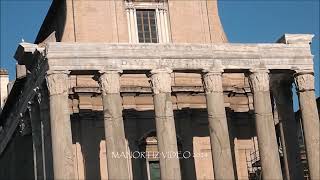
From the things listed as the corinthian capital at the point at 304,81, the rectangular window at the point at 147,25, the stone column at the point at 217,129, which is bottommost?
the stone column at the point at 217,129

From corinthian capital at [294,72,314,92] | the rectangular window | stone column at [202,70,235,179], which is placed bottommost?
stone column at [202,70,235,179]

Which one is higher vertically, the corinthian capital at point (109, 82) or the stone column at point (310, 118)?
the corinthian capital at point (109, 82)

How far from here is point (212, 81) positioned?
3008 cm

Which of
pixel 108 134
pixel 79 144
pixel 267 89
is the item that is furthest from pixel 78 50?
pixel 267 89

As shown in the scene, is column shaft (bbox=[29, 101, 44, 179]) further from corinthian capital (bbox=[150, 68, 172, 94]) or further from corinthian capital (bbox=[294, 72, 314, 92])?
corinthian capital (bbox=[294, 72, 314, 92])

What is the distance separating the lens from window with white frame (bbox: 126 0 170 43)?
3553 centimetres

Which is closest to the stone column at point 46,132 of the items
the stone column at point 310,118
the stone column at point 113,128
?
the stone column at point 113,128

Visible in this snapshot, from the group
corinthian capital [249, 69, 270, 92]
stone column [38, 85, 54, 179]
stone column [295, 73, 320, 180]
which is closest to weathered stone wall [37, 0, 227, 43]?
stone column [38, 85, 54, 179]

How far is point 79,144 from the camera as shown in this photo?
32.9 m

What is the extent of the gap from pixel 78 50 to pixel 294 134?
10.6 m

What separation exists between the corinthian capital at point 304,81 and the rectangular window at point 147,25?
7648mm

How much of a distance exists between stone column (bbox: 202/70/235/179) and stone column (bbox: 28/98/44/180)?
728 centimetres

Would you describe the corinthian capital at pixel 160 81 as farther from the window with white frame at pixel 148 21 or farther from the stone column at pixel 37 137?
the window with white frame at pixel 148 21

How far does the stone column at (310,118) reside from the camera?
30.4 metres
